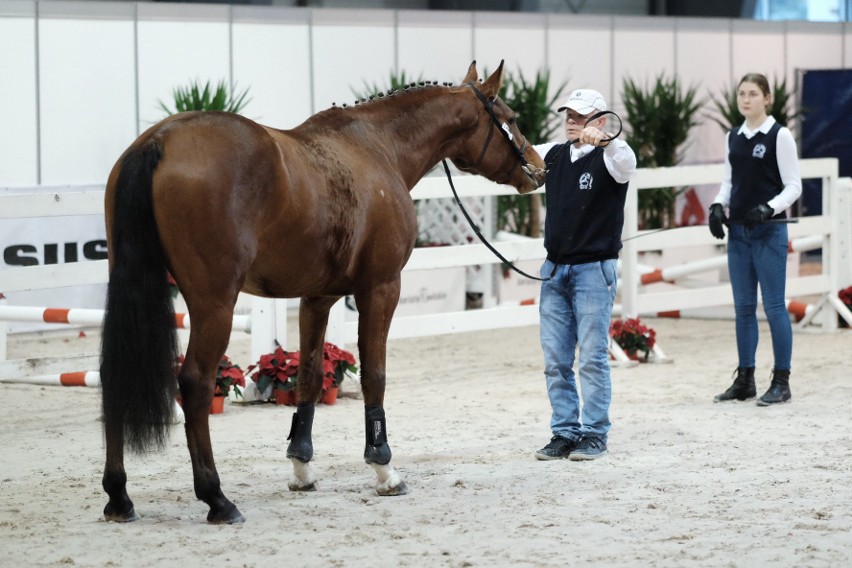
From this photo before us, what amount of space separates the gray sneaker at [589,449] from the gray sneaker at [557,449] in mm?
56

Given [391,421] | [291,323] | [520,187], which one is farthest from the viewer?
[291,323]

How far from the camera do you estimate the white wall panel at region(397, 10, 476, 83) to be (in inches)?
496

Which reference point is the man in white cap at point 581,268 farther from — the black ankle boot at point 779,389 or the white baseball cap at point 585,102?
the black ankle boot at point 779,389

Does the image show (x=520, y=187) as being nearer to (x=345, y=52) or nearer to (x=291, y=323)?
(x=291, y=323)

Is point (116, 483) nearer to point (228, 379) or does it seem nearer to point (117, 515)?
point (117, 515)

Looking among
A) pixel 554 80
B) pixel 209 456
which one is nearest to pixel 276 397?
pixel 209 456

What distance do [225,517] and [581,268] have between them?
1914 millimetres

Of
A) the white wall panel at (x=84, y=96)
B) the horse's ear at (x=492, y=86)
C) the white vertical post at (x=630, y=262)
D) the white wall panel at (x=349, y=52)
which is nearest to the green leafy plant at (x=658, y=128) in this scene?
the white wall panel at (x=349, y=52)

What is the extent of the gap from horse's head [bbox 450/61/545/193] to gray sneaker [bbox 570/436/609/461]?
44.4 inches

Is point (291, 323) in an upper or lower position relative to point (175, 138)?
lower

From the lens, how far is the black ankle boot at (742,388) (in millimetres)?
6711

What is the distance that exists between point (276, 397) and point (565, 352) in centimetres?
215

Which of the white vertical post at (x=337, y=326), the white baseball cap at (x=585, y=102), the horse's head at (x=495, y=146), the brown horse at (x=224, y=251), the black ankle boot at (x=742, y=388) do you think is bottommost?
the black ankle boot at (x=742, y=388)

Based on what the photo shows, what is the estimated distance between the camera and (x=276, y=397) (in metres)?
6.93
